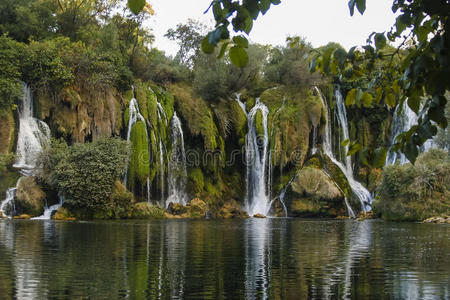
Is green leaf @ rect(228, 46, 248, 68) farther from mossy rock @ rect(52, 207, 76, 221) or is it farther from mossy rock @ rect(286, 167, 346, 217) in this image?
mossy rock @ rect(286, 167, 346, 217)

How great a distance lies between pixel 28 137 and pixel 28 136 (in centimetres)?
7

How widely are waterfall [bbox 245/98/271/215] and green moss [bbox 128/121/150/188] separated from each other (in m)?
8.02

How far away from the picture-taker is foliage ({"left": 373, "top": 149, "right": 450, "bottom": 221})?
32.2m

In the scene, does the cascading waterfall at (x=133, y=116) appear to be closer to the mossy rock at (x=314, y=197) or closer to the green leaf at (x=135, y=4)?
the mossy rock at (x=314, y=197)

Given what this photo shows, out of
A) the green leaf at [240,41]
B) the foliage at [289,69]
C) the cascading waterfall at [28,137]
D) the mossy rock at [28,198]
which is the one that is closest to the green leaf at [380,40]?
the green leaf at [240,41]

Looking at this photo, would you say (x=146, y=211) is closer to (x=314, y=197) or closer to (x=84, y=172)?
(x=84, y=172)

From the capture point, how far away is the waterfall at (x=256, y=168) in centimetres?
3953

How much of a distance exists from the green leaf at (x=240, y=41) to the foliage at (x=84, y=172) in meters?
28.5

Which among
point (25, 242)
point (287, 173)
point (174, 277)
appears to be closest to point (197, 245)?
point (25, 242)

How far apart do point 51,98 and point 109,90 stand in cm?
360

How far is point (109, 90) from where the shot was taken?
36344mm

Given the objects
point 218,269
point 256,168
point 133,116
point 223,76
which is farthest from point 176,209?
point 218,269

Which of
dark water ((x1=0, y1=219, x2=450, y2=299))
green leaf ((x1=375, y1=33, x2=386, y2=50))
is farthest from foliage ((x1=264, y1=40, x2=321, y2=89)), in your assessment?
green leaf ((x1=375, y1=33, x2=386, y2=50))

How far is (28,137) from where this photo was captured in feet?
108
